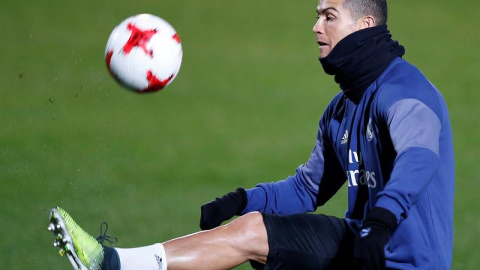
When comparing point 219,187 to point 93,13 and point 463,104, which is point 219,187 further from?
point 93,13

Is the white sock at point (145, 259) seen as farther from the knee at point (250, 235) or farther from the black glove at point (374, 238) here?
the black glove at point (374, 238)

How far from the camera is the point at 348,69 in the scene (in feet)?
17.7

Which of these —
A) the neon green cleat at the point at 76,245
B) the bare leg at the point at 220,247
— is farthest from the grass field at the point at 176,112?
the bare leg at the point at 220,247

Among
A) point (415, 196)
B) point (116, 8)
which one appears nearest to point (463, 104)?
point (116, 8)

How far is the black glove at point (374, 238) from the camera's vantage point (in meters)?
4.39

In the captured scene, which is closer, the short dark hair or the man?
the man

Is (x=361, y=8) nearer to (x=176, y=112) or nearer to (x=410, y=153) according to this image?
(x=410, y=153)

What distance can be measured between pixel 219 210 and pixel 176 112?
570 cm

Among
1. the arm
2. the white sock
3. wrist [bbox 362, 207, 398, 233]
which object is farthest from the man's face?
the white sock

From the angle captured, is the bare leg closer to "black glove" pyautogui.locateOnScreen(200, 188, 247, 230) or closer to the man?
the man

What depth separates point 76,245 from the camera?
510cm

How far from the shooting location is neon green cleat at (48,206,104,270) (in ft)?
16.7

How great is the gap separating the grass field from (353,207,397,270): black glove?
120 inches

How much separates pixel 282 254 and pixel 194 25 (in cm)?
949
